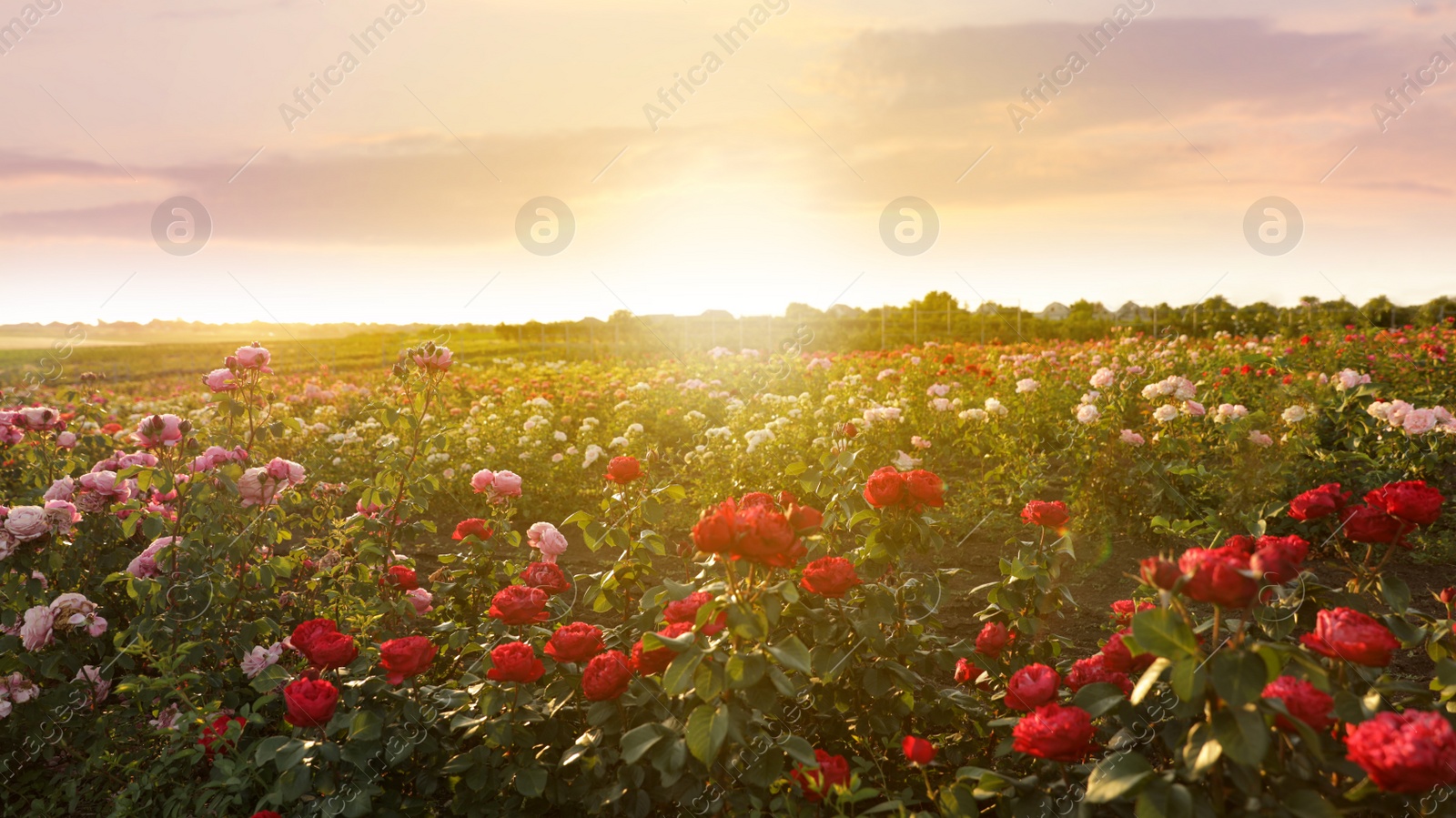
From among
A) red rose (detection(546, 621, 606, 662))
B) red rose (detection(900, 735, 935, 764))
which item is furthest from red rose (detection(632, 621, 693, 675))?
red rose (detection(900, 735, 935, 764))

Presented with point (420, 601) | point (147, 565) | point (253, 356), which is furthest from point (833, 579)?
point (253, 356)

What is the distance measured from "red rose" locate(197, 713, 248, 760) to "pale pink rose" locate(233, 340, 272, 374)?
1.38m

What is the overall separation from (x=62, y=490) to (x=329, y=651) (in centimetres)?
170

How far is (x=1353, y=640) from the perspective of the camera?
4.70ft

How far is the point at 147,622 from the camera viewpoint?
8.36ft

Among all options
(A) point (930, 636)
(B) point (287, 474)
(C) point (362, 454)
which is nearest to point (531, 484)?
(C) point (362, 454)

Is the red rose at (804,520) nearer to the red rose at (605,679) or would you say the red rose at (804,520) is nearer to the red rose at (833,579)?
the red rose at (833,579)

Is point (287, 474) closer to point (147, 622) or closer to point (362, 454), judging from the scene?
point (147, 622)

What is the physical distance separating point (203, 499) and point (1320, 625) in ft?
11.1

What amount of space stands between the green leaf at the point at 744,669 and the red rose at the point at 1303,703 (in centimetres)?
95

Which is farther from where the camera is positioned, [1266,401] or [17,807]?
[1266,401]

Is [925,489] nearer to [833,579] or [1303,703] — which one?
[833,579]

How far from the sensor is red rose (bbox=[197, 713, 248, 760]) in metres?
2.18

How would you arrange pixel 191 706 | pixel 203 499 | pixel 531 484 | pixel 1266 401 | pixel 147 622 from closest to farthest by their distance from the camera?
1. pixel 191 706
2. pixel 147 622
3. pixel 203 499
4. pixel 1266 401
5. pixel 531 484
